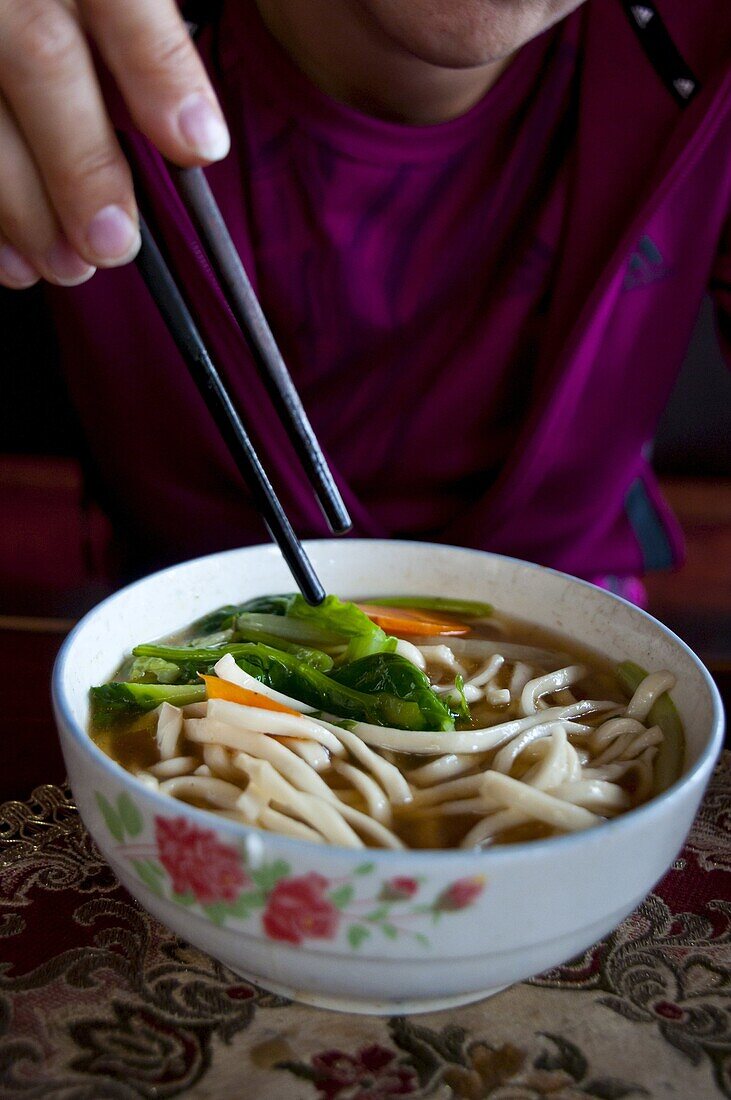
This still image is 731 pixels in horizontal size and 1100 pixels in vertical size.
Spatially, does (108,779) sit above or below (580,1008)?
above

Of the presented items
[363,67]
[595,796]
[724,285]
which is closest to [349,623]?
[595,796]

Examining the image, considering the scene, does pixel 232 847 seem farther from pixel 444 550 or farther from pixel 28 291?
pixel 28 291

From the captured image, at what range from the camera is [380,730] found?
1004mm

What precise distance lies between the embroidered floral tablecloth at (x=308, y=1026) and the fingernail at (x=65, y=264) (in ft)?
2.03

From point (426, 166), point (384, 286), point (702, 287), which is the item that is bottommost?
point (702, 287)

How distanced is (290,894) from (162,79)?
2.15 feet

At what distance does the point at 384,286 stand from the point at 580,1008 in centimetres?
123

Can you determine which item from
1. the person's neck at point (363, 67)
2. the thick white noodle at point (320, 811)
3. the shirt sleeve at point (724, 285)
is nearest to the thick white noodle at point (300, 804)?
the thick white noodle at point (320, 811)

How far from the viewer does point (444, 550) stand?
1372 millimetres

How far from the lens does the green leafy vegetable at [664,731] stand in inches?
37.8

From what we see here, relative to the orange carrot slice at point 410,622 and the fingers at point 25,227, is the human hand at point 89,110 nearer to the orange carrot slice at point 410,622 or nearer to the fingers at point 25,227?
the fingers at point 25,227

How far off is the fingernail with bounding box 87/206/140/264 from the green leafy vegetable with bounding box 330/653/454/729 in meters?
0.51

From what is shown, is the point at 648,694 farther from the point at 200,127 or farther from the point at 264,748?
the point at 200,127

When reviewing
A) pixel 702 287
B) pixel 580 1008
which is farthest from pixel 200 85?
pixel 702 287
